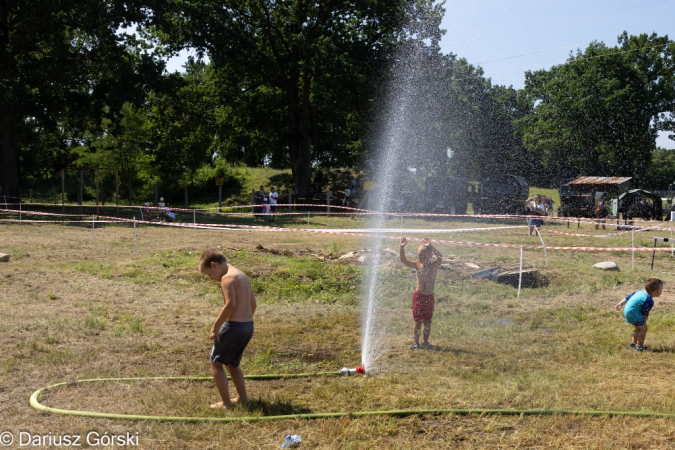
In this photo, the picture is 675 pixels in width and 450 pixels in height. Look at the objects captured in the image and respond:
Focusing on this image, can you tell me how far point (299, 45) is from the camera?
34.4 metres

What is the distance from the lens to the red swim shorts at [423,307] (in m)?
8.12

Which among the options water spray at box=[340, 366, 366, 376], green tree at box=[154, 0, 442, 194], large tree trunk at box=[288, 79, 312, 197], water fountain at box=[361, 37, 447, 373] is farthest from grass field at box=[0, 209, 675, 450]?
large tree trunk at box=[288, 79, 312, 197]

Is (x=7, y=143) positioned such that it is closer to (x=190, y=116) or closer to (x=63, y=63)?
Answer: (x=63, y=63)

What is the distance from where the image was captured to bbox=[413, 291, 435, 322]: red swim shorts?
8125 millimetres

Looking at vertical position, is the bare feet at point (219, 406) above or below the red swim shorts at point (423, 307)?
below

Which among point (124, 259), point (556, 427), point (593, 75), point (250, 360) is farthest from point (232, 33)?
point (593, 75)

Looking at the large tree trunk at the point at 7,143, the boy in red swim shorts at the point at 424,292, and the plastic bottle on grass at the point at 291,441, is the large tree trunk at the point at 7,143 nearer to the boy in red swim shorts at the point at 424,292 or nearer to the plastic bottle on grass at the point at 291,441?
the boy in red swim shorts at the point at 424,292

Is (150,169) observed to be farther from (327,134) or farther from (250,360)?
(250,360)

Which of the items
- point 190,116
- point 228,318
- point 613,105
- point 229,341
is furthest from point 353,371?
point 613,105

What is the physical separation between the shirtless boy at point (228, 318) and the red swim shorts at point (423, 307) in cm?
308

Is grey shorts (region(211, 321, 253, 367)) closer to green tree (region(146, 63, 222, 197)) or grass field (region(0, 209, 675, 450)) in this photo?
grass field (region(0, 209, 675, 450))

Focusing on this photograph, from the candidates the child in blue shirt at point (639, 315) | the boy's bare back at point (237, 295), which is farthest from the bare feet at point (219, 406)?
the child in blue shirt at point (639, 315)

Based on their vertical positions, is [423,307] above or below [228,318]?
below

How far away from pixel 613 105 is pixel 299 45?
3539cm
